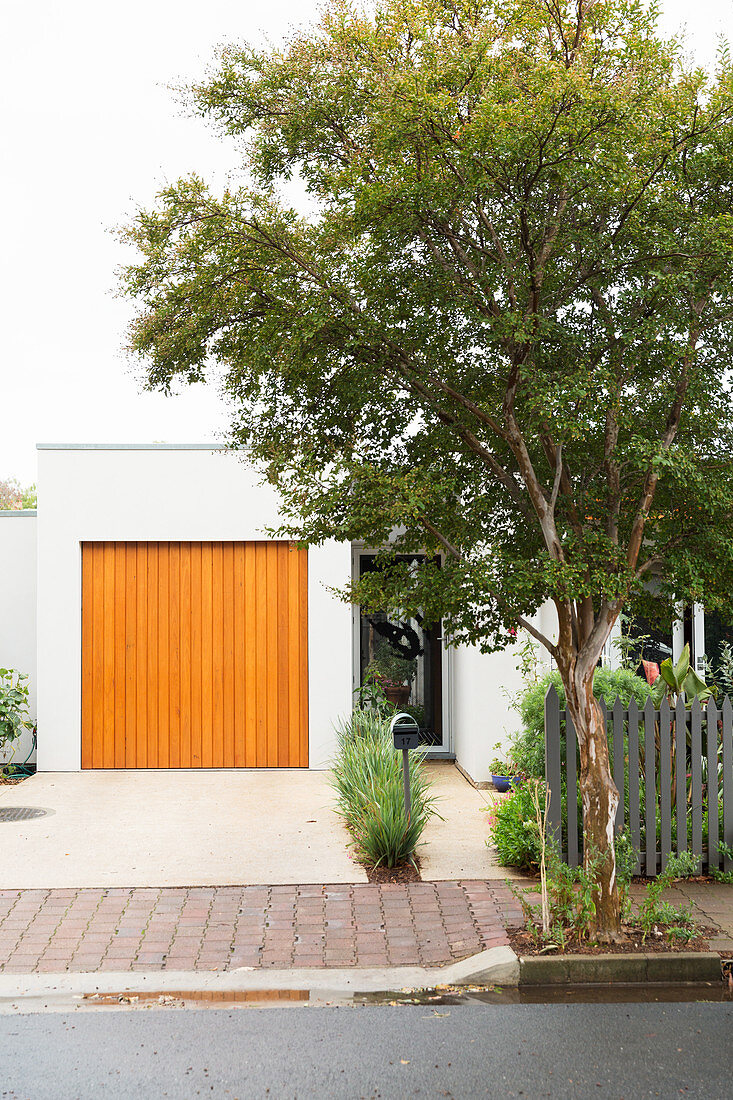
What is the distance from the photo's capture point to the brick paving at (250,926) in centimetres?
520

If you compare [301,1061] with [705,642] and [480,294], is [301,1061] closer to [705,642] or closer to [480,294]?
[480,294]

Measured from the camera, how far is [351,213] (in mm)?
5332

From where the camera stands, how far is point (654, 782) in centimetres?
652

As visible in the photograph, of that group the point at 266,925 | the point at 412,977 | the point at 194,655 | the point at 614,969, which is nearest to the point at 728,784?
the point at 614,969

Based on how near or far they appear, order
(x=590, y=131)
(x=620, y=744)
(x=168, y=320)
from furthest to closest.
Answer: (x=620, y=744)
(x=168, y=320)
(x=590, y=131)

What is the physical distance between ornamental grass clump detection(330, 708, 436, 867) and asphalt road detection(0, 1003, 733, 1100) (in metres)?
2.14

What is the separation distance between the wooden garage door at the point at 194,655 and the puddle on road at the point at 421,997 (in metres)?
6.29

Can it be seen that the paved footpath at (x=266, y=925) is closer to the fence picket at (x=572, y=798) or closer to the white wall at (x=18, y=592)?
the fence picket at (x=572, y=798)

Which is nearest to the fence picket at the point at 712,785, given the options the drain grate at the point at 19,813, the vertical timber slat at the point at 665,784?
the vertical timber slat at the point at 665,784

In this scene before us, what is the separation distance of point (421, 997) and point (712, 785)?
281 cm

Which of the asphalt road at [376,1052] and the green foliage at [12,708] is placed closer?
the asphalt road at [376,1052]

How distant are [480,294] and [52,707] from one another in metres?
7.88

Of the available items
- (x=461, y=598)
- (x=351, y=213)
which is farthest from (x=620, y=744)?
(x=351, y=213)

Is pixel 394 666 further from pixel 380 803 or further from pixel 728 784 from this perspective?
pixel 728 784
